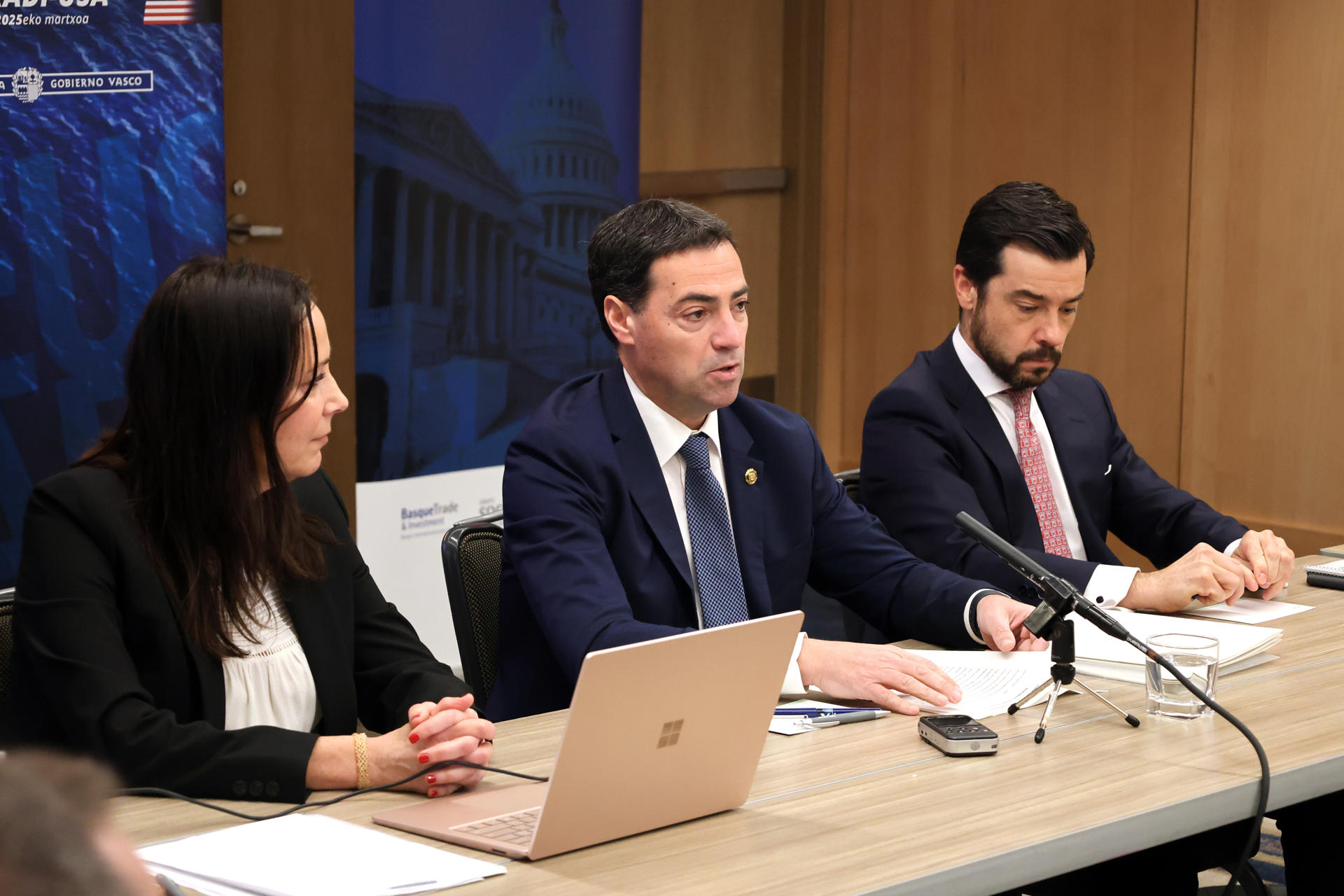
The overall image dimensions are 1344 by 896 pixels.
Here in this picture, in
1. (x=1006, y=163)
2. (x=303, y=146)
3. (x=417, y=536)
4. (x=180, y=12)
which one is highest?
(x=180, y=12)

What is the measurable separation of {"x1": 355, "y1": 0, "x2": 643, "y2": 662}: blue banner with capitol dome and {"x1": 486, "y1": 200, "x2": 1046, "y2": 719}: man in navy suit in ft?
5.59

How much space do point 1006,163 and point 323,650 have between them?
13.1 ft

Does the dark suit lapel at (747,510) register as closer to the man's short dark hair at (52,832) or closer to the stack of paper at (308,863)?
the stack of paper at (308,863)

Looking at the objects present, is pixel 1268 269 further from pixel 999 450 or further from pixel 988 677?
pixel 988 677

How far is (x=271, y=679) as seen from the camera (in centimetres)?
196

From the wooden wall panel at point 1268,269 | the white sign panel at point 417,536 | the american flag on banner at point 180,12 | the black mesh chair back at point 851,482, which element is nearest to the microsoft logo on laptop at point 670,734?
the black mesh chair back at point 851,482

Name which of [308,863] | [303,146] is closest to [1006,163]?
[303,146]

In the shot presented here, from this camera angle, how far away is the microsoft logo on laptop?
4.79 feet

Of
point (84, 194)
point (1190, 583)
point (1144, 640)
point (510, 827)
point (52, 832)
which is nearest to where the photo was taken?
point (52, 832)

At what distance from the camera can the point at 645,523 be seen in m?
2.26

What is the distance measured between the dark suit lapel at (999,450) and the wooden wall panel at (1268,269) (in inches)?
86.0

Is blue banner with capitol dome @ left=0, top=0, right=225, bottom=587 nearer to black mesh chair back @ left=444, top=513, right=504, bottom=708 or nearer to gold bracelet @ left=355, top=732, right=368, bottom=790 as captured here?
black mesh chair back @ left=444, top=513, right=504, bottom=708

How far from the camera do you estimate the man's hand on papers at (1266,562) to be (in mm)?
2549

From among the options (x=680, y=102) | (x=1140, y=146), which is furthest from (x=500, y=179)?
(x=1140, y=146)
